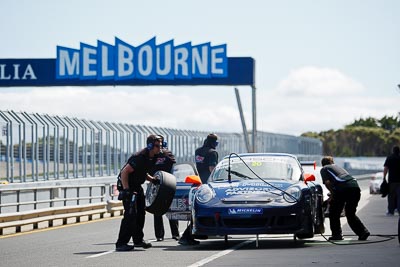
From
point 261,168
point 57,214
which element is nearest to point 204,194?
point 261,168

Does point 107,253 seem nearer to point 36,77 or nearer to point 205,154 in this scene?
point 205,154

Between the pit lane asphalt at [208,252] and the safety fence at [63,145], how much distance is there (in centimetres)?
1324

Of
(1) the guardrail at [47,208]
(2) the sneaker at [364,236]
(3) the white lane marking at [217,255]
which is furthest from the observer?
(1) the guardrail at [47,208]

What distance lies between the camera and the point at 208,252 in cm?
1623

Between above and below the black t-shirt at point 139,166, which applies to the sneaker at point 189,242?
below

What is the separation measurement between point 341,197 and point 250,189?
6.25 feet

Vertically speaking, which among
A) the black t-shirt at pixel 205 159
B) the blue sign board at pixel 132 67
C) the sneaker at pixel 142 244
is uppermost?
the blue sign board at pixel 132 67

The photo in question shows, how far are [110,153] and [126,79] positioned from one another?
3223mm

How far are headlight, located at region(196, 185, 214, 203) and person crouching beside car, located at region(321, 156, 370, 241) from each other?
2020mm

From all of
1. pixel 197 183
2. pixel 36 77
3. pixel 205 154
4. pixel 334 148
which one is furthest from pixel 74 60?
pixel 334 148

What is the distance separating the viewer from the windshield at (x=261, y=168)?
1802cm

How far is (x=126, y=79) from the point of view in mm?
47344

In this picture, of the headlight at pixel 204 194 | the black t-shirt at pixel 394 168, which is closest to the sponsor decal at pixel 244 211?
the headlight at pixel 204 194

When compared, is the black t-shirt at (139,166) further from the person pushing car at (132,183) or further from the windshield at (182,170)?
the windshield at (182,170)
